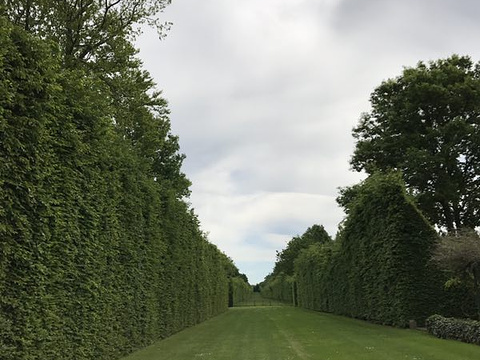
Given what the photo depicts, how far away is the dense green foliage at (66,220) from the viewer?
6773 millimetres

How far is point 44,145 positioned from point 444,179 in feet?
82.7

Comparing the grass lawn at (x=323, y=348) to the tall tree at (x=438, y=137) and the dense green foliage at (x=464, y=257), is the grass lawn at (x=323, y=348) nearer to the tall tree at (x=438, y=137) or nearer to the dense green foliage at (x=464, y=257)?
the dense green foliage at (x=464, y=257)

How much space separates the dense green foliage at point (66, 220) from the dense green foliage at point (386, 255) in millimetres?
9188

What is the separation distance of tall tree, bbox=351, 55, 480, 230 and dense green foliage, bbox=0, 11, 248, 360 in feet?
61.0

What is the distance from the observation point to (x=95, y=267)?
394 inches

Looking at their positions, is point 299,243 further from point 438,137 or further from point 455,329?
point 455,329

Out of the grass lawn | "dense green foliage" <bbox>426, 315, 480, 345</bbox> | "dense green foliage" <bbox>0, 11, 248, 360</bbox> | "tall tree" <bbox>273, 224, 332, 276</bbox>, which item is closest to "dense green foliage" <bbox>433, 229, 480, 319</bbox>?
"dense green foliage" <bbox>426, 315, 480, 345</bbox>

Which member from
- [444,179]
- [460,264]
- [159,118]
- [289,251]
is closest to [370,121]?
[444,179]

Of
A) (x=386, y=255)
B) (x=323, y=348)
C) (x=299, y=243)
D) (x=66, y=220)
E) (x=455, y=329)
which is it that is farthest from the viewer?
(x=299, y=243)

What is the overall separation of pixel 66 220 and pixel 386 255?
13.5 metres

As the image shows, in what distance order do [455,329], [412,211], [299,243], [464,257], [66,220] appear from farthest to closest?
[299,243] < [412,211] < [464,257] < [455,329] < [66,220]

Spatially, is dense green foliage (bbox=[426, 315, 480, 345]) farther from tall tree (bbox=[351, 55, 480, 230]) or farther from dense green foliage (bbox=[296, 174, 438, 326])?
tall tree (bbox=[351, 55, 480, 230])

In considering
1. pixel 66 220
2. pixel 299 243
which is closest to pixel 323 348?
pixel 66 220

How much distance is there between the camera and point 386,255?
18.2 meters
